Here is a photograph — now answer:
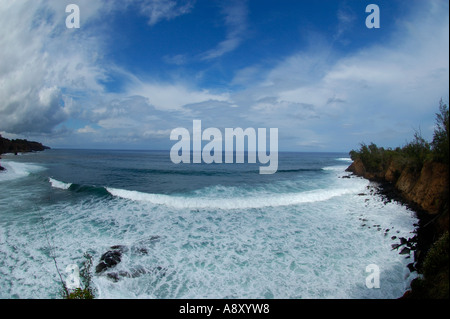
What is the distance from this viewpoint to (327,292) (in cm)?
617

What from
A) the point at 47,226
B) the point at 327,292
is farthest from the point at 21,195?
the point at 327,292

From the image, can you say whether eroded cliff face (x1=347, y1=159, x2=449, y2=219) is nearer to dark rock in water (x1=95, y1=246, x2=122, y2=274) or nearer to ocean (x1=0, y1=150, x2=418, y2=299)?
ocean (x1=0, y1=150, x2=418, y2=299)

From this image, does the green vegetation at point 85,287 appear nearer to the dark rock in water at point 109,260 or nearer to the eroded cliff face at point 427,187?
the dark rock in water at point 109,260

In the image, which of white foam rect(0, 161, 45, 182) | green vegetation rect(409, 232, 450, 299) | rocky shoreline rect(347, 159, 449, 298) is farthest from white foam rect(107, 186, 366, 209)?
white foam rect(0, 161, 45, 182)

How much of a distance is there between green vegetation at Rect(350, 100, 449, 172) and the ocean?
368 centimetres

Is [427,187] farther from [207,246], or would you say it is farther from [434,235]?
[207,246]

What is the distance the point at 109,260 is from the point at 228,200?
917cm

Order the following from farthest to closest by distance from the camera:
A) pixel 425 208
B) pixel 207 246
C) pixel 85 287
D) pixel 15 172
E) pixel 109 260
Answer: pixel 15 172, pixel 425 208, pixel 207 246, pixel 109 260, pixel 85 287

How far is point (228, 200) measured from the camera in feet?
50.8

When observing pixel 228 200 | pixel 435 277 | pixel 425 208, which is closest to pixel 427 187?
pixel 425 208

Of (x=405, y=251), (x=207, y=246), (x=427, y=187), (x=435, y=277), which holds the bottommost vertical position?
(x=207, y=246)

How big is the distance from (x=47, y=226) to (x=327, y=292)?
43.4 feet

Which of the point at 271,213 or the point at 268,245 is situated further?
the point at 271,213
